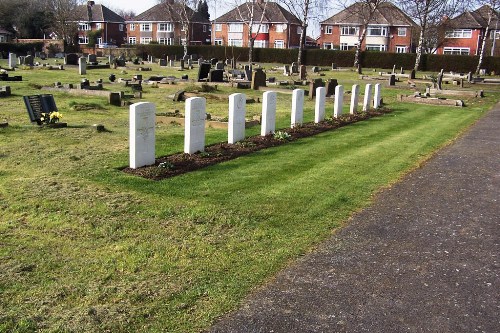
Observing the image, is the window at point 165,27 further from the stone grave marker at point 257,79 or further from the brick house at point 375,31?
the stone grave marker at point 257,79

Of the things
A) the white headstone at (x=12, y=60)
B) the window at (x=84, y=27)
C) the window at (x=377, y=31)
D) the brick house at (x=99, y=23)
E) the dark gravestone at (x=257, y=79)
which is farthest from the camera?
the window at (x=84, y=27)

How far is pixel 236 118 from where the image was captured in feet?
38.5

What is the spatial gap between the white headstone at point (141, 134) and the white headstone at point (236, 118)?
8.78ft

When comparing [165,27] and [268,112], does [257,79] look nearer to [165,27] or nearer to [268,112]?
[268,112]

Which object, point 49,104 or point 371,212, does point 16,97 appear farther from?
point 371,212

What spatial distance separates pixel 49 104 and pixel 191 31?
278 ft

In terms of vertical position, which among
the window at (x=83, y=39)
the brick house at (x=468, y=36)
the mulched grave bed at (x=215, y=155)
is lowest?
the mulched grave bed at (x=215, y=155)

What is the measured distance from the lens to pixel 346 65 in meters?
62.3

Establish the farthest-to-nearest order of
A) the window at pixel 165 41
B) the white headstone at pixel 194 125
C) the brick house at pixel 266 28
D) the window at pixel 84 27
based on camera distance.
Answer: the window at pixel 84 27, the window at pixel 165 41, the brick house at pixel 266 28, the white headstone at pixel 194 125

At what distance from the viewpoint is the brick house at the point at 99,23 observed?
316 feet

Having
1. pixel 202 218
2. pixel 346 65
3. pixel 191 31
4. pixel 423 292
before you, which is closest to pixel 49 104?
pixel 202 218

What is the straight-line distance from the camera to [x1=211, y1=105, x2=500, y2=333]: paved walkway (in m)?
4.40

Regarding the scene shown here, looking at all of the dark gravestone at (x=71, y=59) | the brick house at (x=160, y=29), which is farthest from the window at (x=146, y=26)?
the dark gravestone at (x=71, y=59)

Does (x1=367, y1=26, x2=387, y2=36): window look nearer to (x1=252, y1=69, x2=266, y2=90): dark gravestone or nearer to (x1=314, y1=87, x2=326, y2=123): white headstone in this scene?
(x1=252, y1=69, x2=266, y2=90): dark gravestone
